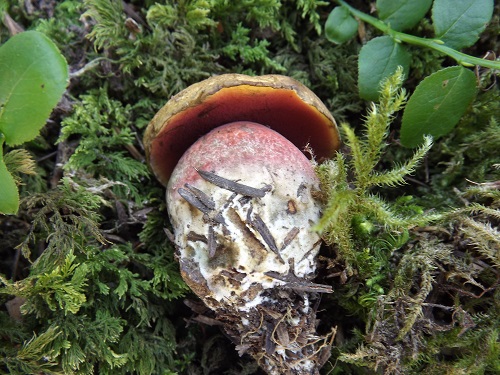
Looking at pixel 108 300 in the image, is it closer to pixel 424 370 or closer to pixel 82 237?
pixel 82 237

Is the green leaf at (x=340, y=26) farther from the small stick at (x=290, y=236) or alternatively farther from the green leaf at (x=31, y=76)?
the green leaf at (x=31, y=76)

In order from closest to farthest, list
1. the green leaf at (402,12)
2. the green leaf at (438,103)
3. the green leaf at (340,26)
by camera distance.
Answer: the green leaf at (438,103) < the green leaf at (402,12) < the green leaf at (340,26)

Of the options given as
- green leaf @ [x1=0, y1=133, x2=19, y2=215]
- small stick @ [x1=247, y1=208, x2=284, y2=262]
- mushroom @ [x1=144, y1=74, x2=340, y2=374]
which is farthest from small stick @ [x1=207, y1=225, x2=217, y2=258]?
green leaf @ [x1=0, y1=133, x2=19, y2=215]

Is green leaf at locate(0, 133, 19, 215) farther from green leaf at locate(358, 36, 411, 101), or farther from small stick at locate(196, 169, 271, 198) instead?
green leaf at locate(358, 36, 411, 101)

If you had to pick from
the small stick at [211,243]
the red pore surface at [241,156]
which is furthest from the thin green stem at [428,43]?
the small stick at [211,243]

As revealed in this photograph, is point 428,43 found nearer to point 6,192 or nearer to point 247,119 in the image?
point 247,119

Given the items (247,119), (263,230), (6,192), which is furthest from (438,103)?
(6,192)
